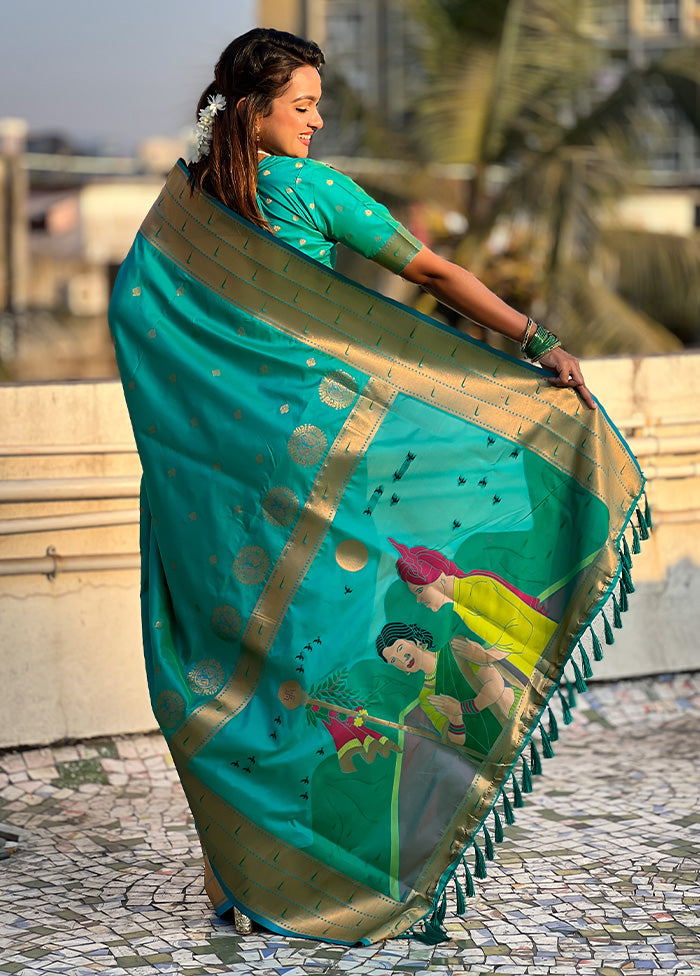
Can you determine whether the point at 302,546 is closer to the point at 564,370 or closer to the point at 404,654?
the point at 404,654

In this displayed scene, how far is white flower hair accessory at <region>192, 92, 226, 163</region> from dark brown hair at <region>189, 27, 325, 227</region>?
0.07ft

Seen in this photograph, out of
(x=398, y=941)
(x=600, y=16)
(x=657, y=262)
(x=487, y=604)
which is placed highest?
(x=600, y=16)

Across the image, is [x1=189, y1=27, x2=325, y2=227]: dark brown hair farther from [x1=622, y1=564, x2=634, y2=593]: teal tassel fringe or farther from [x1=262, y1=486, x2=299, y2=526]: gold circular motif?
[x1=622, y1=564, x2=634, y2=593]: teal tassel fringe

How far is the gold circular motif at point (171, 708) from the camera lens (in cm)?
291

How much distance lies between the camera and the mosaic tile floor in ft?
9.25

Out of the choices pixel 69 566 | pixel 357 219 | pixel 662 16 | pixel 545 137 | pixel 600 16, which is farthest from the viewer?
pixel 662 16

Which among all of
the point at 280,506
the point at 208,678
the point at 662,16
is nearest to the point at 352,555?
the point at 280,506

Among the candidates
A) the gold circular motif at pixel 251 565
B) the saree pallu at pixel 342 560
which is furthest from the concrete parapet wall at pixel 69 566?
the gold circular motif at pixel 251 565

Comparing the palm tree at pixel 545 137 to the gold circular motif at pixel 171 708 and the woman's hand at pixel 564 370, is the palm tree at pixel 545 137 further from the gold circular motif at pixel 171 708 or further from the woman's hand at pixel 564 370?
the gold circular motif at pixel 171 708

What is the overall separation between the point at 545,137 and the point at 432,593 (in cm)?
1006

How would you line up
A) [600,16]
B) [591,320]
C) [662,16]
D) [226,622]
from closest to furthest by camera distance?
[226,622] < [591,320] < [600,16] < [662,16]

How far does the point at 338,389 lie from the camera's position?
2879 millimetres

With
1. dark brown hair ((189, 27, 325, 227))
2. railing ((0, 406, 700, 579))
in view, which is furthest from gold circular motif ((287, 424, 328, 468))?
railing ((0, 406, 700, 579))

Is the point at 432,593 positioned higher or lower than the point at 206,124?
lower
